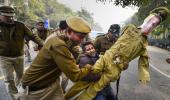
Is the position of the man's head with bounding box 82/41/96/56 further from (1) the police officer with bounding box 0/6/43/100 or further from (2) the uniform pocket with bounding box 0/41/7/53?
(2) the uniform pocket with bounding box 0/41/7/53

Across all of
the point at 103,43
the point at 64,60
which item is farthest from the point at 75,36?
the point at 103,43

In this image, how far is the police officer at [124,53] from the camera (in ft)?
16.9

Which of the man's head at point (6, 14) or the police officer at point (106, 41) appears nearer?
the man's head at point (6, 14)

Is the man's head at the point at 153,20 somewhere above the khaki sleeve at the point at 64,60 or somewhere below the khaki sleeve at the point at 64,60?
above

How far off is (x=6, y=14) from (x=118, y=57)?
7.66ft

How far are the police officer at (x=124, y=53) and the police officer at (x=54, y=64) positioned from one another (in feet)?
2.68

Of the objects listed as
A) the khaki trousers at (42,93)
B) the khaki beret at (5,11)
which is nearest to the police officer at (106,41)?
the khaki beret at (5,11)

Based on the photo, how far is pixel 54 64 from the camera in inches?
165

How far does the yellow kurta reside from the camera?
5132 mm

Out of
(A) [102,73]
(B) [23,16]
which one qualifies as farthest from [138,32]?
(B) [23,16]

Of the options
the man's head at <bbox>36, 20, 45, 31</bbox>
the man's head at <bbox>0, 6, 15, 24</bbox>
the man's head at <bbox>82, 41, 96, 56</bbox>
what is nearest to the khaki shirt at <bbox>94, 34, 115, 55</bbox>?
the man's head at <bbox>82, 41, 96, 56</bbox>

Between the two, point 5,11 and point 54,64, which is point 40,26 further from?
point 54,64

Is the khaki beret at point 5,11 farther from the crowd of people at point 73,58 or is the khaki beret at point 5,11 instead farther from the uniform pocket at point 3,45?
the uniform pocket at point 3,45

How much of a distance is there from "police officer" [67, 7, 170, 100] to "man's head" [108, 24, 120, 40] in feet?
4.85
